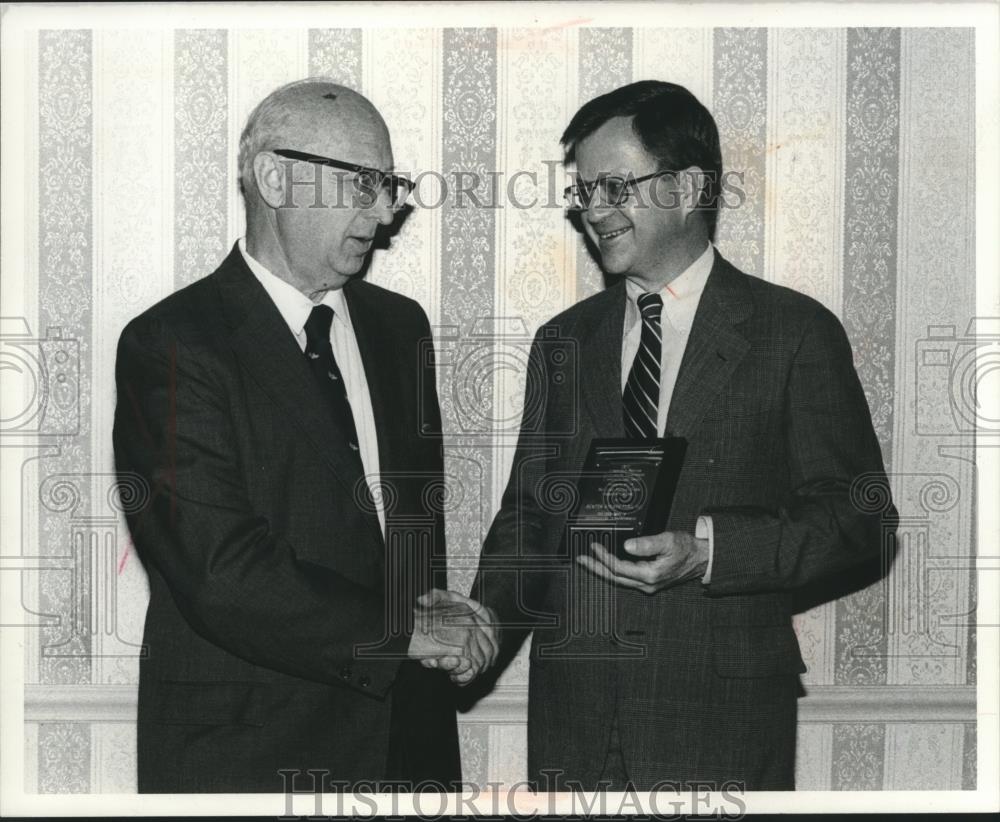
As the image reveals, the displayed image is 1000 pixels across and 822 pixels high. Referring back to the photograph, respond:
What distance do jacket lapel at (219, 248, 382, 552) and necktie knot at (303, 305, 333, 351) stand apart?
4cm

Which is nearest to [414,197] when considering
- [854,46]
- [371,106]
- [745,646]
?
[371,106]

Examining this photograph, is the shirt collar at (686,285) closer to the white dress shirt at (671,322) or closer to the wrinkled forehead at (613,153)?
the white dress shirt at (671,322)

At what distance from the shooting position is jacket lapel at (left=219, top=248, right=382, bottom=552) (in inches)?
107

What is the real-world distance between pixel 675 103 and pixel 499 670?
4.51ft

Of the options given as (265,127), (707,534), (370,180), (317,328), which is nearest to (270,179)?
(265,127)

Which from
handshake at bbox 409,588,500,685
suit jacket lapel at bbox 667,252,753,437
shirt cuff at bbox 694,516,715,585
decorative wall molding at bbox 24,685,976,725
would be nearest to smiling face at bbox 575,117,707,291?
suit jacket lapel at bbox 667,252,753,437

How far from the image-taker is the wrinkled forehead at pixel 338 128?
279 centimetres

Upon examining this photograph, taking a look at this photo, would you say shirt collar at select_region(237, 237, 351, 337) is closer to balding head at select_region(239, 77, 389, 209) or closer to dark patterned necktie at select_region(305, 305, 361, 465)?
dark patterned necktie at select_region(305, 305, 361, 465)

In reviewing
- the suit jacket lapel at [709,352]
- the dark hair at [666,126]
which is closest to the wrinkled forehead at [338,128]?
the dark hair at [666,126]

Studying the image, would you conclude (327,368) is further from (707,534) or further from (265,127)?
(707,534)

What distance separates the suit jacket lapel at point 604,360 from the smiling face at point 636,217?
3.0 inches

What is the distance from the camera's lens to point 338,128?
279 cm

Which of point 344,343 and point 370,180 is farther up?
point 370,180

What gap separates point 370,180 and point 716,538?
1124 millimetres
